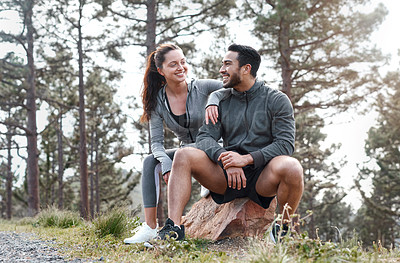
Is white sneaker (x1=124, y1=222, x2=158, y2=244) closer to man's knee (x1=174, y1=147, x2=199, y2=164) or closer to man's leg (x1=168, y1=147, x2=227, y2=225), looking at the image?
man's leg (x1=168, y1=147, x2=227, y2=225)

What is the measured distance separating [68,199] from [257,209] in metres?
23.3

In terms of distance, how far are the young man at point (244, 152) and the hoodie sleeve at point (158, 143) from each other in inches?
13.6

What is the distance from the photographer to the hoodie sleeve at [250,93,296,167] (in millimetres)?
3020

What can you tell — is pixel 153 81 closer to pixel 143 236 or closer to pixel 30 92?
pixel 143 236

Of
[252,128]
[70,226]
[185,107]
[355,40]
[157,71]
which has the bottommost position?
[70,226]

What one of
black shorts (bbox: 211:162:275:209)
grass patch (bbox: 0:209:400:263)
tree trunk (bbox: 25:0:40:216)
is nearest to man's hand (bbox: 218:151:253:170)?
black shorts (bbox: 211:162:275:209)

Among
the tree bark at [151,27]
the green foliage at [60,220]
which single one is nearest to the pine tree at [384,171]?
the tree bark at [151,27]

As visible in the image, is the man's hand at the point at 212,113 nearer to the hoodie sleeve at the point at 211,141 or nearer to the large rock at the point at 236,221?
the hoodie sleeve at the point at 211,141

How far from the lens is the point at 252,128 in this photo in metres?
3.25

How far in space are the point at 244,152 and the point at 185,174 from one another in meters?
0.62

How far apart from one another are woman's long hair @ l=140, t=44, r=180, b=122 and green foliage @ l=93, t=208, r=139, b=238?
42.3 inches

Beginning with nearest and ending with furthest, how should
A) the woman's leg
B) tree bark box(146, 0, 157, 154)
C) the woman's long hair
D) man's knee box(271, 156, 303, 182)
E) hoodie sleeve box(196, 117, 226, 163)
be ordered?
man's knee box(271, 156, 303, 182)
hoodie sleeve box(196, 117, 226, 163)
the woman's leg
the woman's long hair
tree bark box(146, 0, 157, 154)

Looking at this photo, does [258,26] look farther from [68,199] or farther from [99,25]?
[68,199]

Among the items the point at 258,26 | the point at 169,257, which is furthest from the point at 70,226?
the point at 258,26
